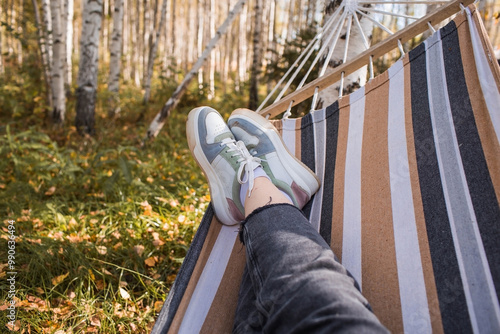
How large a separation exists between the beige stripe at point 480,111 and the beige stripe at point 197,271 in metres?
0.80

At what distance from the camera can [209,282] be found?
996mm

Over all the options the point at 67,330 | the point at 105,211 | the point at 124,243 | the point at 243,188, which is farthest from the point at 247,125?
the point at 105,211

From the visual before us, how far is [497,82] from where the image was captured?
82 centimetres

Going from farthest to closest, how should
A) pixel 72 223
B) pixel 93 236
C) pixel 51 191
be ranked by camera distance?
pixel 51 191, pixel 72 223, pixel 93 236

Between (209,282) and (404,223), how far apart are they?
59cm

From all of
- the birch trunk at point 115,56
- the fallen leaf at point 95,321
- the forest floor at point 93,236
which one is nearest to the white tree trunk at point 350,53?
the forest floor at point 93,236

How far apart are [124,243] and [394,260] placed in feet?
4.29

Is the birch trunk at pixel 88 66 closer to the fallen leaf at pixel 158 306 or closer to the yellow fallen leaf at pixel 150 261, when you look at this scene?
the yellow fallen leaf at pixel 150 261

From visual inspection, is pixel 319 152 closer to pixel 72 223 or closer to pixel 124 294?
pixel 124 294

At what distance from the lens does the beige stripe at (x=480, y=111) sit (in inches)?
29.9

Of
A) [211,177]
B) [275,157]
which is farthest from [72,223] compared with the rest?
[275,157]

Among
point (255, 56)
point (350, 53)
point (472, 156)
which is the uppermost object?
point (350, 53)

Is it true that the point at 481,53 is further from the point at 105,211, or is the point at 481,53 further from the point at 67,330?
the point at 105,211

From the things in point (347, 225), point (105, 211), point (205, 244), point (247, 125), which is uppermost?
point (247, 125)
